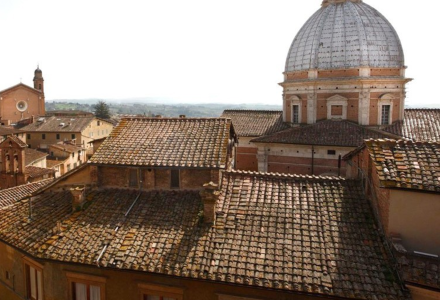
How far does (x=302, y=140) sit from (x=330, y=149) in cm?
205

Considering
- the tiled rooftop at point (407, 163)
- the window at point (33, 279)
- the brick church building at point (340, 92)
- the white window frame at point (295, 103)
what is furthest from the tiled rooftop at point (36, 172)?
the tiled rooftop at point (407, 163)

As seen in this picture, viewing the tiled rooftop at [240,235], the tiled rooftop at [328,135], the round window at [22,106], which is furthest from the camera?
the round window at [22,106]

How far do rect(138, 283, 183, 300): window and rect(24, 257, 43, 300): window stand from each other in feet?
11.7

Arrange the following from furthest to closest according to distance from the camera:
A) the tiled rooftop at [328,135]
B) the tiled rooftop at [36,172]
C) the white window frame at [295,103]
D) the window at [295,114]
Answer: the tiled rooftop at [36,172] → the window at [295,114] → the white window frame at [295,103] → the tiled rooftop at [328,135]

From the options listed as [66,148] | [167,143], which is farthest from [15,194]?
[66,148]

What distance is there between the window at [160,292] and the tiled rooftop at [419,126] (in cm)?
2101

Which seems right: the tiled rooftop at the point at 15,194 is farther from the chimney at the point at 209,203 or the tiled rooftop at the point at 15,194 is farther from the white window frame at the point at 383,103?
the white window frame at the point at 383,103

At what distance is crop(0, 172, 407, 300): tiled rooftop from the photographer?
27.5ft

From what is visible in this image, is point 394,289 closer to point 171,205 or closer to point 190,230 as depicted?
point 190,230

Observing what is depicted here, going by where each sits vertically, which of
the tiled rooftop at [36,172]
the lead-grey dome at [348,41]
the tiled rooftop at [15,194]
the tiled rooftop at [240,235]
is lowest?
the tiled rooftop at [36,172]

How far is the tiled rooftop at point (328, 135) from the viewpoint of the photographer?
2366 centimetres

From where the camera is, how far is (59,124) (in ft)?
184

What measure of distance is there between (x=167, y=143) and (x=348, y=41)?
20044 mm

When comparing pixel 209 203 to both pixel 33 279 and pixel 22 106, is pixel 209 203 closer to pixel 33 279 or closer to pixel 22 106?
pixel 33 279
